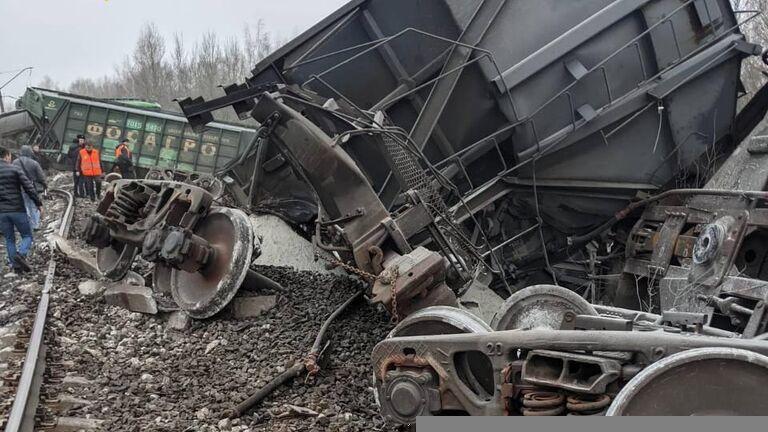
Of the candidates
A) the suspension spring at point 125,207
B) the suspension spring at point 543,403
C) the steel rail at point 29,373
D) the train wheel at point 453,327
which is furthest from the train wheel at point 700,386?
the suspension spring at point 125,207

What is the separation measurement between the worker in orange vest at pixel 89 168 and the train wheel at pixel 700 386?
1223 centimetres

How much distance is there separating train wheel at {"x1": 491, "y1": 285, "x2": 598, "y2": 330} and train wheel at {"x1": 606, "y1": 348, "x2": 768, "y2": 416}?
5.72 ft

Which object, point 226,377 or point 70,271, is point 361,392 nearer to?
point 226,377

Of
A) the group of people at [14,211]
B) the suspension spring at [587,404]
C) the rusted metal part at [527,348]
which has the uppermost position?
the group of people at [14,211]

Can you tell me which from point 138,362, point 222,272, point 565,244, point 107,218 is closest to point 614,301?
point 565,244

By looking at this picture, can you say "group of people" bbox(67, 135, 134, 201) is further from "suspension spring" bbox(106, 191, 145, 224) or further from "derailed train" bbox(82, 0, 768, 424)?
"suspension spring" bbox(106, 191, 145, 224)

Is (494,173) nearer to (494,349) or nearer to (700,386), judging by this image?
(494,349)

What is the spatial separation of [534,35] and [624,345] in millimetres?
4350

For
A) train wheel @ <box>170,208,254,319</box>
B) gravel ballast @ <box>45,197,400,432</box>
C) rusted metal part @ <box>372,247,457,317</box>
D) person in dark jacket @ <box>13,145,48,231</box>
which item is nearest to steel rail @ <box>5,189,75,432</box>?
gravel ballast @ <box>45,197,400,432</box>

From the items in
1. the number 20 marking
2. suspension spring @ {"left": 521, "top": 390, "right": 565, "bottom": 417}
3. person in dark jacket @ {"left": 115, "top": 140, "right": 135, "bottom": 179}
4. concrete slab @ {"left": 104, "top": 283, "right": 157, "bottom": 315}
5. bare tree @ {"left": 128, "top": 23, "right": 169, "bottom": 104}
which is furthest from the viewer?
bare tree @ {"left": 128, "top": 23, "right": 169, "bottom": 104}

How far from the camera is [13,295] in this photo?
6141 mm

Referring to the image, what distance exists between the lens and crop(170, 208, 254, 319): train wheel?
16.4 feet

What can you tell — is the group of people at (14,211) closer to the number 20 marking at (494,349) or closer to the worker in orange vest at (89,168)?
the worker in orange vest at (89,168)

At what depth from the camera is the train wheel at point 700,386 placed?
2.05 meters
